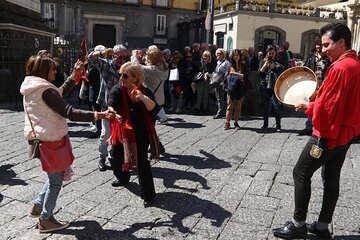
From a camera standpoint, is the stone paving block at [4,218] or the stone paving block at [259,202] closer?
the stone paving block at [4,218]

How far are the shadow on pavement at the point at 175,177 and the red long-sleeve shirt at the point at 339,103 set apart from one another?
198 centimetres

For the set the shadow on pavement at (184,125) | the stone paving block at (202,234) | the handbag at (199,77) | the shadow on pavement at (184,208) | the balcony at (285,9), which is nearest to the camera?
the stone paving block at (202,234)

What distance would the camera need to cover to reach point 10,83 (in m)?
10.7

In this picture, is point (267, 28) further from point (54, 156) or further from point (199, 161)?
point (54, 156)

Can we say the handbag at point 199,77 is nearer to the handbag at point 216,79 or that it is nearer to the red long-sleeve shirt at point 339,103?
the handbag at point 216,79

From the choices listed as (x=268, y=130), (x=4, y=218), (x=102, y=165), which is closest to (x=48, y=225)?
(x=4, y=218)

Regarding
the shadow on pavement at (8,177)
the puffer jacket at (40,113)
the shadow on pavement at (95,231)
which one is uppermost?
the puffer jacket at (40,113)

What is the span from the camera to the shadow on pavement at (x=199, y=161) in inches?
221

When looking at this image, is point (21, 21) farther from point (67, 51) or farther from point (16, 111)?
point (16, 111)

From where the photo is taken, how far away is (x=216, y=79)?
9133 mm

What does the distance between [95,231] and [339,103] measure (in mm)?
2373

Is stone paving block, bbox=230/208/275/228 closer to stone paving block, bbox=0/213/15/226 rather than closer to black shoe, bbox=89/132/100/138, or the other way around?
stone paving block, bbox=0/213/15/226

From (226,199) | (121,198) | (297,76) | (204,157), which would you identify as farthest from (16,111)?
(297,76)

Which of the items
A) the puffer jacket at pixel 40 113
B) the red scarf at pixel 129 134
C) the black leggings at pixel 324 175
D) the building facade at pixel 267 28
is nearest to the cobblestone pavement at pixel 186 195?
the black leggings at pixel 324 175
